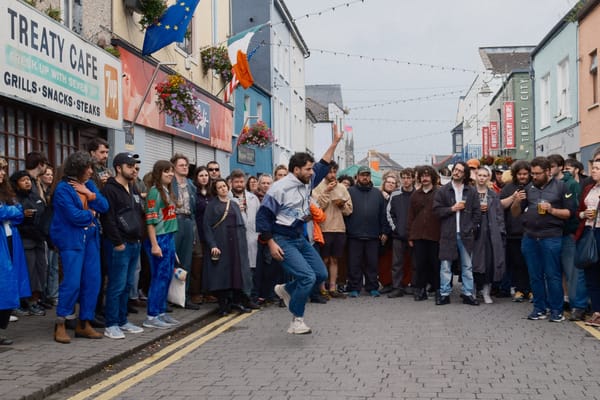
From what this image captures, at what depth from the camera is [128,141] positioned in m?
14.9

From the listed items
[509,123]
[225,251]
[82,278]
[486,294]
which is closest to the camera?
[82,278]

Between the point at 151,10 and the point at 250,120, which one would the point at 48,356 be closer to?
the point at 151,10

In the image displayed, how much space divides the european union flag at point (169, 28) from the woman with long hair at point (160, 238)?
22.7ft

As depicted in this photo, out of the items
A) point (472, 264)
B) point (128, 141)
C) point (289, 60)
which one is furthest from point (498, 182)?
point (289, 60)

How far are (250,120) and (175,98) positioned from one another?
42.8 ft

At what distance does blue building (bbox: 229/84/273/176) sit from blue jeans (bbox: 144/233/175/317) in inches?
642

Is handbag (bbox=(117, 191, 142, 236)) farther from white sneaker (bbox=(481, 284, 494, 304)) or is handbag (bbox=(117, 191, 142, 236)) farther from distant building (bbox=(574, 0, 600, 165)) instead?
distant building (bbox=(574, 0, 600, 165))

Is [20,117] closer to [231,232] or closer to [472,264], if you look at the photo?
[231,232]

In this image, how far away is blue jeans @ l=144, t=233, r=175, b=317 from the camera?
346 inches

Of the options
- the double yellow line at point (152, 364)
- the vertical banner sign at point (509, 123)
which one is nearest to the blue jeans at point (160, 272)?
the double yellow line at point (152, 364)

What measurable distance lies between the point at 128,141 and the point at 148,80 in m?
1.76

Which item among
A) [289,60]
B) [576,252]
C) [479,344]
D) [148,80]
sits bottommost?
[479,344]

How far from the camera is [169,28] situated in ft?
50.4

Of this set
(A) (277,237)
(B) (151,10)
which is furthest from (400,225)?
(B) (151,10)
